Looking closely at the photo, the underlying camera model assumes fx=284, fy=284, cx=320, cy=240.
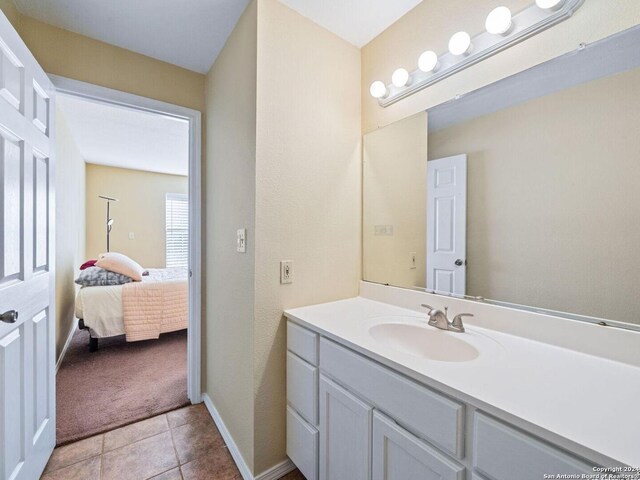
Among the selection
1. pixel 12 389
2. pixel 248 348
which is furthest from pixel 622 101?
pixel 12 389

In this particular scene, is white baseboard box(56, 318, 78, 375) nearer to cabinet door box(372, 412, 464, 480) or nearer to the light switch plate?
the light switch plate

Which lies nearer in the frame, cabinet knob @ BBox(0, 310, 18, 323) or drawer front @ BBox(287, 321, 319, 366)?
cabinet knob @ BBox(0, 310, 18, 323)

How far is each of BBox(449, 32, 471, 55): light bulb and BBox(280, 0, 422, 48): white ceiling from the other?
38 cm

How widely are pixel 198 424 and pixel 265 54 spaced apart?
215cm

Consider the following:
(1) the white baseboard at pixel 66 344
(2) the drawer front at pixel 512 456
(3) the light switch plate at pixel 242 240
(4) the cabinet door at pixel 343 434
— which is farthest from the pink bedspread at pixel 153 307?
(2) the drawer front at pixel 512 456

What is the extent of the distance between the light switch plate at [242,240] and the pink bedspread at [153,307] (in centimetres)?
201

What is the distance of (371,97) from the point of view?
1.69m

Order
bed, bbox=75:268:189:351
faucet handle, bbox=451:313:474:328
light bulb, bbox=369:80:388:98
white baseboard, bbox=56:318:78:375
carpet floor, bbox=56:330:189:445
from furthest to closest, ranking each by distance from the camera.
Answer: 1. bed, bbox=75:268:189:351
2. white baseboard, bbox=56:318:78:375
3. carpet floor, bbox=56:330:189:445
4. light bulb, bbox=369:80:388:98
5. faucet handle, bbox=451:313:474:328

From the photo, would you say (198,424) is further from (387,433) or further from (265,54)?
(265,54)

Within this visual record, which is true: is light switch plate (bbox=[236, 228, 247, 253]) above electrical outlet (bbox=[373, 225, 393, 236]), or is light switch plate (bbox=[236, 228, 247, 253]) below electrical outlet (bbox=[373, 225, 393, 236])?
below

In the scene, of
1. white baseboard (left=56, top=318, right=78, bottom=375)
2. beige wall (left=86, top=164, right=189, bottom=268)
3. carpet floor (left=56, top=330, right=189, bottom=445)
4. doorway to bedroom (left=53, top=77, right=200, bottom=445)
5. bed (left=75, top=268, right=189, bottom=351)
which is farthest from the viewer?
beige wall (left=86, top=164, right=189, bottom=268)

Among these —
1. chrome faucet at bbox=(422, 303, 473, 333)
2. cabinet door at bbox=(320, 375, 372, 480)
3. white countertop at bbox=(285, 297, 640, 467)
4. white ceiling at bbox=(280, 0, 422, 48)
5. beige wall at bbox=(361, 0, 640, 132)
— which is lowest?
cabinet door at bbox=(320, 375, 372, 480)

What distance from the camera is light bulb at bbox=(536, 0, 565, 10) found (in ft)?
3.18

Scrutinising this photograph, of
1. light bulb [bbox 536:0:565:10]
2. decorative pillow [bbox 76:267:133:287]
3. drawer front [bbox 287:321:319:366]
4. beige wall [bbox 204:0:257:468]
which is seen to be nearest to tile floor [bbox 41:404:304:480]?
beige wall [bbox 204:0:257:468]
